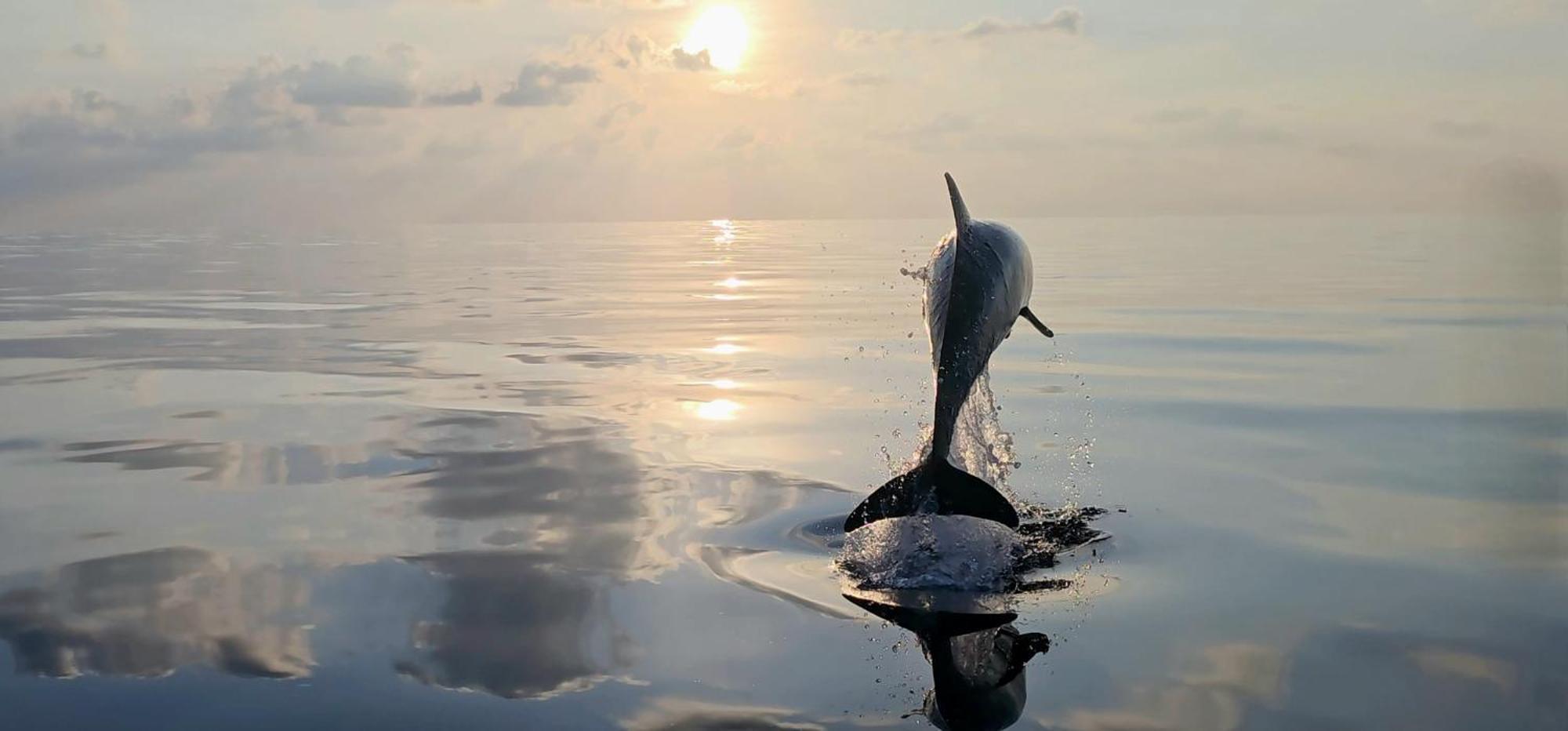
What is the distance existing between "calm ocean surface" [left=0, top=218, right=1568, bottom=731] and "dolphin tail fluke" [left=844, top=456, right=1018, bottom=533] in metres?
0.61

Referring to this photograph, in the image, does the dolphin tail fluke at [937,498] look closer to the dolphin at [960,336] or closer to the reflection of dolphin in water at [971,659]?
the dolphin at [960,336]

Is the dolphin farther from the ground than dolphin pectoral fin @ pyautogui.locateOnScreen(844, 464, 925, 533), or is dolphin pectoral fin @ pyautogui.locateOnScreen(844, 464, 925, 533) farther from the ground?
the dolphin

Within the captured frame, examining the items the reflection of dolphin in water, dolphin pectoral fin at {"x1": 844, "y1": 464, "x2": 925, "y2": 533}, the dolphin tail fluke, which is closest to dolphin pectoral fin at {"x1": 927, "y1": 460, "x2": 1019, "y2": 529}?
the dolphin tail fluke

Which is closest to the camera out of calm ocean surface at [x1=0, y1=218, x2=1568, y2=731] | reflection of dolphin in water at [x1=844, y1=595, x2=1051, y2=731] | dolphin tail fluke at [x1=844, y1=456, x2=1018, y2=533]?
reflection of dolphin in water at [x1=844, y1=595, x2=1051, y2=731]

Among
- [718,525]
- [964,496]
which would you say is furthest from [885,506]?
[718,525]

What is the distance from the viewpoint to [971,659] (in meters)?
7.98

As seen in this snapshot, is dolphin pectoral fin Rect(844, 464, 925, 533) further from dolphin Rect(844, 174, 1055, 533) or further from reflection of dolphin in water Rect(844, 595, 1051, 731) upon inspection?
reflection of dolphin in water Rect(844, 595, 1051, 731)

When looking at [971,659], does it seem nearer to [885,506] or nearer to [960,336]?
[885,506]

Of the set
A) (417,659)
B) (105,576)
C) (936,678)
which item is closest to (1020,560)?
(936,678)

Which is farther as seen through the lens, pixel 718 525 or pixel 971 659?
pixel 718 525

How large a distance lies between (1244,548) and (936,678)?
13.8 ft

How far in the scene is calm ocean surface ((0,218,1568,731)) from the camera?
295 inches

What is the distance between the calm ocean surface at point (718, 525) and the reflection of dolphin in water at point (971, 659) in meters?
0.14

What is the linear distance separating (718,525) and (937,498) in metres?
2.40
